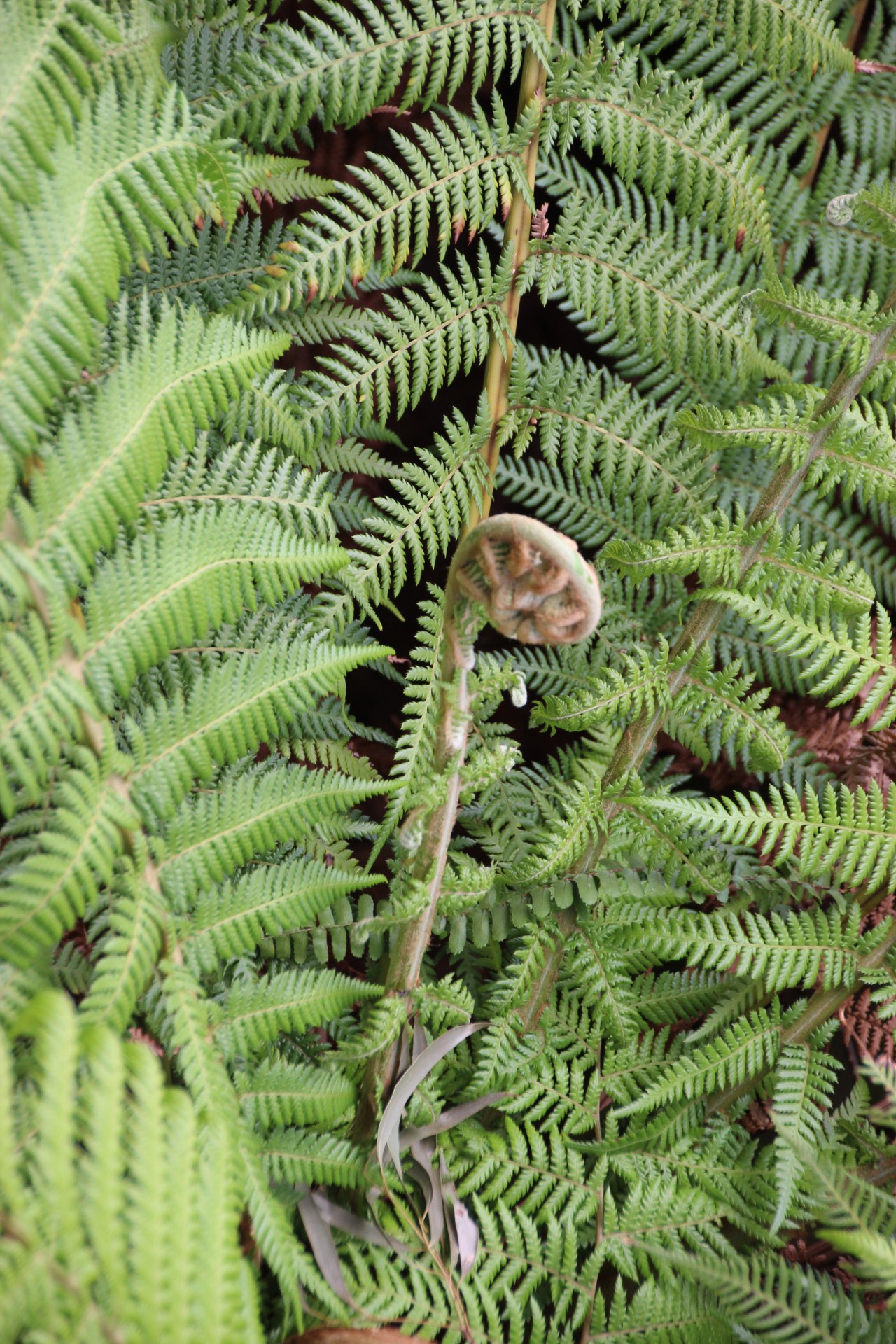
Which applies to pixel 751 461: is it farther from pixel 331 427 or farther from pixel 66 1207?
pixel 66 1207

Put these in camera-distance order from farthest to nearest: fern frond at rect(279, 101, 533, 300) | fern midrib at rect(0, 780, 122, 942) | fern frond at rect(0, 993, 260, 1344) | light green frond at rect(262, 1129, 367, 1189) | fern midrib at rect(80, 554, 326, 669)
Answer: fern frond at rect(279, 101, 533, 300)
light green frond at rect(262, 1129, 367, 1189)
fern midrib at rect(80, 554, 326, 669)
fern midrib at rect(0, 780, 122, 942)
fern frond at rect(0, 993, 260, 1344)

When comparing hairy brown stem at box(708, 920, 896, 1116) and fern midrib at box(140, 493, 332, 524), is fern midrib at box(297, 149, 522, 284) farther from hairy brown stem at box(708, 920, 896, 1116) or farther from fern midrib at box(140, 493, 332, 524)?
hairy brown stem at box(708, 920, 896, 1116)

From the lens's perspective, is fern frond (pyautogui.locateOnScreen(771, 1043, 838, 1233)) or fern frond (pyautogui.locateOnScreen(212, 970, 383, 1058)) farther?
fern frond (pyautogui.locateOnScreen(771, 1043, 838, 1233))

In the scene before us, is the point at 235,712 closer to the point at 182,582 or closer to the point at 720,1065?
the point at 182,582

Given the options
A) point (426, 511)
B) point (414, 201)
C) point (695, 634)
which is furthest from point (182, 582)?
point (695, 634)

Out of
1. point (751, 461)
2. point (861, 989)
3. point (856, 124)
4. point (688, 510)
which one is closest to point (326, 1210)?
point (861, 989)

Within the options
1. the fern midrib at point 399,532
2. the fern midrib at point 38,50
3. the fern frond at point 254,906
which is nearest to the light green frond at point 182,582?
the fern midrib at point 399,532

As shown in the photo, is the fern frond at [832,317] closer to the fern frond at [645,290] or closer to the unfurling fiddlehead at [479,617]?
the fern frond at [645,290]

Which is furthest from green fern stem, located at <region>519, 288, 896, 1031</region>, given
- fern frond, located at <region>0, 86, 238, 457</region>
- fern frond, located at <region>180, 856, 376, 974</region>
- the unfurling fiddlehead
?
fern frond, located at <region>0, 86, 238, 457</region>
